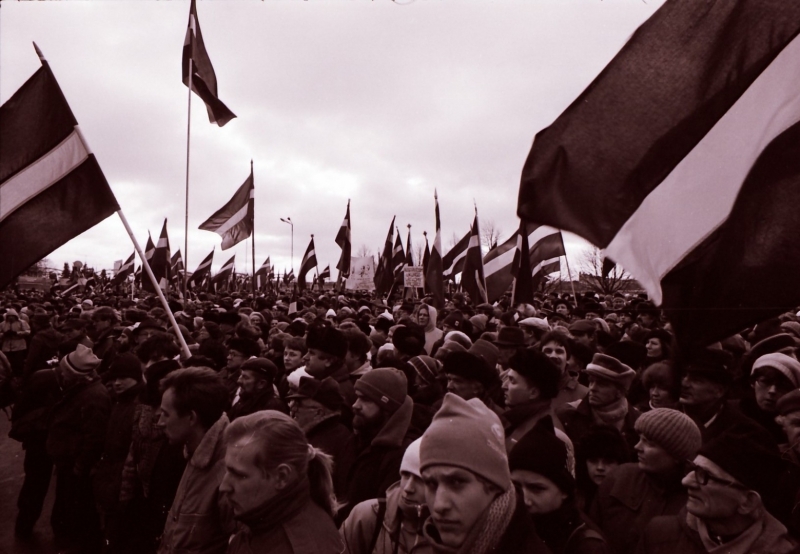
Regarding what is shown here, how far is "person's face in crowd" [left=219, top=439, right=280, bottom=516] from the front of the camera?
288cm

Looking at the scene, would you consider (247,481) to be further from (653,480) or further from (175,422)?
(653,480)

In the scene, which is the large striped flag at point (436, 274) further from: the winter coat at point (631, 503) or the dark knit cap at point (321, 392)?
the winter coat at point (631, 503)

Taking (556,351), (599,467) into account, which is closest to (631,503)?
(599,467)

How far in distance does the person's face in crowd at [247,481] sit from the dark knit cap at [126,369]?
3.13m

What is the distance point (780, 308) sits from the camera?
2.69 metres

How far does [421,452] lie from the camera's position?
2691mm

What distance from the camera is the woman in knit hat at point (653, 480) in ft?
11.2

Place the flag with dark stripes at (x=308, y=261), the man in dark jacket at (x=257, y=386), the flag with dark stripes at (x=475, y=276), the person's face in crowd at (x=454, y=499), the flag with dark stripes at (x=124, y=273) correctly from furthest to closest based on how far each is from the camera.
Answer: the flag with dark stripes at (x=124, y=273)
the flag with dark stripes at (x=308, y=261)
the flag with dark stripes at (x=475, y=276)
the man in dark jacket at (x=257, y=386)
the person's face in crowd at (x=454, y=499)

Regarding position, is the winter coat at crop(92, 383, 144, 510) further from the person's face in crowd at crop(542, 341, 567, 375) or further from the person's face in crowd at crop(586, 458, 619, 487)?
the person's face in crowd at crop(542, 341, 567, 375)

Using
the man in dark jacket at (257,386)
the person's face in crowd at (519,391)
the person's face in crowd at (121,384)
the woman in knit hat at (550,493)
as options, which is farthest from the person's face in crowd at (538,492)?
the person's face in crowd at (121,384)

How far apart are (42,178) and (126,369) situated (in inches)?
66.3

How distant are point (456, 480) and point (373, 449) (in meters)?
1.55

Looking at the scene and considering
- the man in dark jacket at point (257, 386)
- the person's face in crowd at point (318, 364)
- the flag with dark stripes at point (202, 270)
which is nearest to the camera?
the man in dark jacket at point (257, 386)

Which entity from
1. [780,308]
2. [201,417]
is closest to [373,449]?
[201,417]
